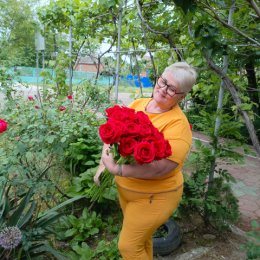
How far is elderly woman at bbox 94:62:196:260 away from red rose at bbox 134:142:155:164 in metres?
0.36

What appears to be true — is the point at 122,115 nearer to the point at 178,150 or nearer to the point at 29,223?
the point at 178,150

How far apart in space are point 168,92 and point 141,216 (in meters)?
0.80

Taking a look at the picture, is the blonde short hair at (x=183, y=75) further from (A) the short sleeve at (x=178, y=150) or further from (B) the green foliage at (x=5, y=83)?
(B) the green foliage at (x=5, y=83)

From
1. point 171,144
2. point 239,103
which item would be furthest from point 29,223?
point 239,103

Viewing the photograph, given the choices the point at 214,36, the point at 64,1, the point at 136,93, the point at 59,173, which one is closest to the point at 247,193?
the point at 136,93

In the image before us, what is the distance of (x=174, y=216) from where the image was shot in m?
3.09

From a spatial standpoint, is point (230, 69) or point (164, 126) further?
point (230, 69)

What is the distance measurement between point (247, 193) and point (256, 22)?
109 inches

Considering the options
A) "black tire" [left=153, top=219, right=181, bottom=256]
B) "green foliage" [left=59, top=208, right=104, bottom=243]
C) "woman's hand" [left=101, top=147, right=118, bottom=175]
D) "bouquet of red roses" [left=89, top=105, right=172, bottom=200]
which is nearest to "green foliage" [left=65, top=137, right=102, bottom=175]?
"green foliage" [left=59, top=208, right=104, bottom=243]

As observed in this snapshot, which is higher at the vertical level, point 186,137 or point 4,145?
point 186,137

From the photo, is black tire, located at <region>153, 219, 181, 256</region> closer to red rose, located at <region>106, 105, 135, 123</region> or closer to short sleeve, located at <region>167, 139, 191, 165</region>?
short sleeve, located at <region>167, 139, 191, 165</region>

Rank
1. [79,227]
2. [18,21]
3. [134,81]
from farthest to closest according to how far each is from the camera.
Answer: [18,21]
[134,81]
[79,227]

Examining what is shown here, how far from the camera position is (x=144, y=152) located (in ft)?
4.47

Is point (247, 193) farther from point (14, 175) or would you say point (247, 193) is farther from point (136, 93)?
point (14, 175)
